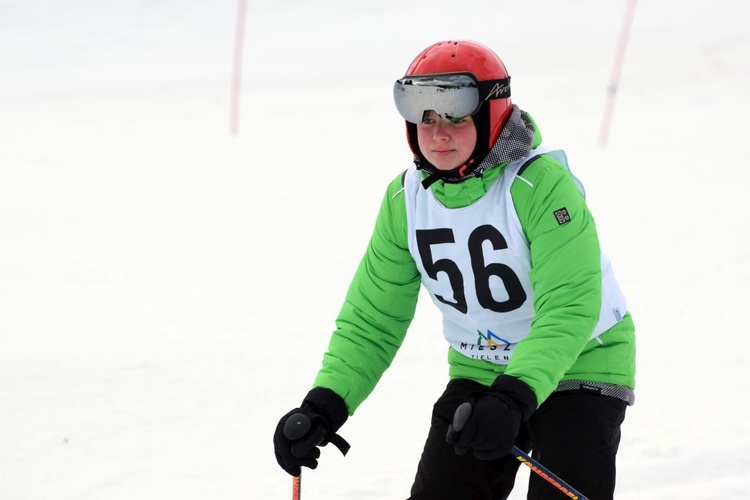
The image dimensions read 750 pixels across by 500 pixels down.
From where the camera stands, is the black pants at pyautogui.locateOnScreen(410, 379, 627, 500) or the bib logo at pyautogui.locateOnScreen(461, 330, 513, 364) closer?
the black pants at pyautogui.locateOnScreen(410, 379, 627, 500)

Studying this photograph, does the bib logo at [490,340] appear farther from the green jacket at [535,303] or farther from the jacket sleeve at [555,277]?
the jacket sleeve at [555,277]

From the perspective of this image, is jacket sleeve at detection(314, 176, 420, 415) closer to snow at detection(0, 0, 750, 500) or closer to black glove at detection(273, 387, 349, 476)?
black glove at detection(273, 387, 349, 476)

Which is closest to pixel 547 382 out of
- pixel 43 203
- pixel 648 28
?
pixel 43 203

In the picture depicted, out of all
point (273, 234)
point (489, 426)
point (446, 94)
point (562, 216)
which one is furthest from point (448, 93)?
point (273, 234)

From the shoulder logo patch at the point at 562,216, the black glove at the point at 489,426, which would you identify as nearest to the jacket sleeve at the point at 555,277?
the shoulder logo patch at the point at 562,216

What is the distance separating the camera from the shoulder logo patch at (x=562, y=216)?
2482 mm

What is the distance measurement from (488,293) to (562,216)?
306 mm

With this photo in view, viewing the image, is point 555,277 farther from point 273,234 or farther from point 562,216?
point 273,234

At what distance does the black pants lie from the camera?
2533mm

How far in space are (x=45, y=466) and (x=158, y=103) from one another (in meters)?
9.92

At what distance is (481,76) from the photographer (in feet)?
8.39

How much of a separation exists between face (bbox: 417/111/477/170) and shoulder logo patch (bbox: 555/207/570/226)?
0.91 ft

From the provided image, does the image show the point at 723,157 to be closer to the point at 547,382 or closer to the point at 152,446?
the point at 152,446

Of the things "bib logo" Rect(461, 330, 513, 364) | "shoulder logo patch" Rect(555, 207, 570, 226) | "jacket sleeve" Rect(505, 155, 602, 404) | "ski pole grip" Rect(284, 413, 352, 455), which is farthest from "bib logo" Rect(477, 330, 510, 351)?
"ski pole grip" Rect(284, 413, 352, 455)
